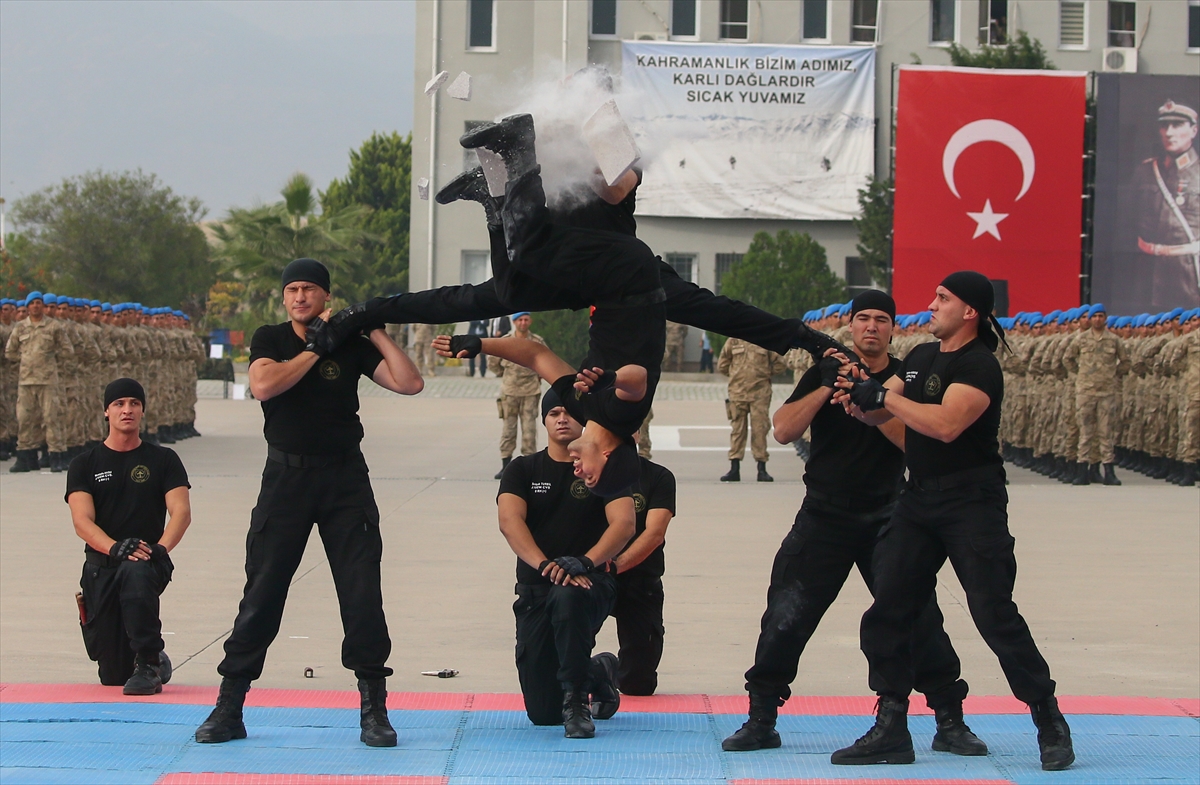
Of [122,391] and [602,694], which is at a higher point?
[122,391]

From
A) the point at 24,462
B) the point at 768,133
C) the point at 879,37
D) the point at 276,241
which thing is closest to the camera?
the point at 24,462

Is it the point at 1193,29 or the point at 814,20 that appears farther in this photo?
the point at 1193,29

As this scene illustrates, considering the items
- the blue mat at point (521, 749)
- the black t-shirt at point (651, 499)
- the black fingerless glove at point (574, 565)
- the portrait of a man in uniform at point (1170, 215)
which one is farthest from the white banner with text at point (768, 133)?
the blue mat at point (521, 749)

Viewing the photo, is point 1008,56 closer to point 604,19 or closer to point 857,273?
point 857,273

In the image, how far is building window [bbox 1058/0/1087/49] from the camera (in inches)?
1751

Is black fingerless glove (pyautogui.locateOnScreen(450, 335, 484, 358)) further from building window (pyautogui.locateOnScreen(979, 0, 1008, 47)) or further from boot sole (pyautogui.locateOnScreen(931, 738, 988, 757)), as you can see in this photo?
building window (pyautogui.locateOnScreen(979, 0, 1008, 47))

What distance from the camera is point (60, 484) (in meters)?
16.0

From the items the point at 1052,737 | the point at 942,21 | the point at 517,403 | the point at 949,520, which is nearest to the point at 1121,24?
the point at 942,21

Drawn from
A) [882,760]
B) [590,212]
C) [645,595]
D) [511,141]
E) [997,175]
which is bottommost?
[882,760]

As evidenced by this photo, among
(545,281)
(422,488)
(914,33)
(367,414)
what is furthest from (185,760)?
(914,33)

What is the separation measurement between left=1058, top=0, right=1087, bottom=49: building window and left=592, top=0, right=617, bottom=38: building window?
19518 mm

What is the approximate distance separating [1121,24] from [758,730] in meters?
44.4

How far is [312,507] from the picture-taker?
6090mm

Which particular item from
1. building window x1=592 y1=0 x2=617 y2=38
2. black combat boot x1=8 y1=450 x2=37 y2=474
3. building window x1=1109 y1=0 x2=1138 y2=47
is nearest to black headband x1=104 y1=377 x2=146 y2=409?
black combat boot x1=8 y1=450 x2=37 y2=474
